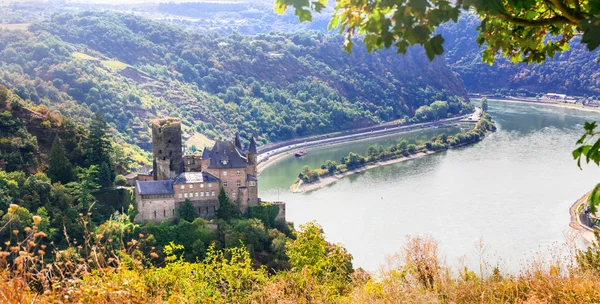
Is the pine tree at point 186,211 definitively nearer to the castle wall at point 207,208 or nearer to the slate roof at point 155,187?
the castle wall at point 207,208

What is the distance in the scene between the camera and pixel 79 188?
1002 inches

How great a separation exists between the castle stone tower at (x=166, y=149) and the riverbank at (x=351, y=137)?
93.3 feet

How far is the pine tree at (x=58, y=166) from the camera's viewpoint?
26.4 meters

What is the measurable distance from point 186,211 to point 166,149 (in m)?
2.70

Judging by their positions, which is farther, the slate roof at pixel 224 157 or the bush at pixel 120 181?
the bush at pixel 120 181

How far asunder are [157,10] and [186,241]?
130 metres

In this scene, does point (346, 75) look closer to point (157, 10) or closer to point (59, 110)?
point (59, 110)

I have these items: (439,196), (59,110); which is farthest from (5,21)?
(439,196)

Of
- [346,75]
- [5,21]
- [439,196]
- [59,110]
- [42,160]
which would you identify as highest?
[5,21]

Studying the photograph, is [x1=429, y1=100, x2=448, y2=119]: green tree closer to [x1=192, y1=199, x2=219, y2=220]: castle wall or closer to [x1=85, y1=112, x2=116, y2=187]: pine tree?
[x1=85, y1=112, x2=116, y2=187]: pine tree

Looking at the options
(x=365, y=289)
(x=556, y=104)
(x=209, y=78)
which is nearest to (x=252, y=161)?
(x=365, y=289)

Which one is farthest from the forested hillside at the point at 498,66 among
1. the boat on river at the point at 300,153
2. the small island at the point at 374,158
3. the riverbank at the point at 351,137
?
the boat on river at the point at 300,153

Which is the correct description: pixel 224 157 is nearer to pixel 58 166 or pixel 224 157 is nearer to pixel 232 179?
pixel 232 179

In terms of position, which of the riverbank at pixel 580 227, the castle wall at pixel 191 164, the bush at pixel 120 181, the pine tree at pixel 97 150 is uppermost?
the pine tree at pixel 97 150
